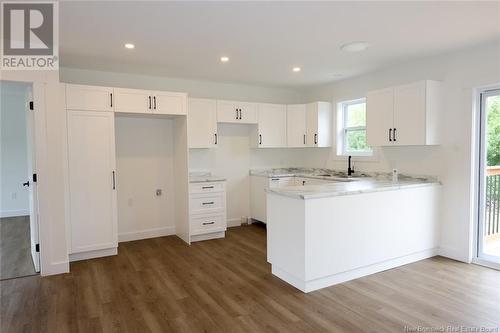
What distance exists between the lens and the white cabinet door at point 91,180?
3.89 meters

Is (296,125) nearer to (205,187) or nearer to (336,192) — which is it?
(205,187)

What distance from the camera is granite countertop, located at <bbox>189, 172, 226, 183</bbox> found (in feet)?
15.7

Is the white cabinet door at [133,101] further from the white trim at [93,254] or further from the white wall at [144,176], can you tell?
the white trim at [93,254]

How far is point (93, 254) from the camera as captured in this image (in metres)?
4.09

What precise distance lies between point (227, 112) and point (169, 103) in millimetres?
1080

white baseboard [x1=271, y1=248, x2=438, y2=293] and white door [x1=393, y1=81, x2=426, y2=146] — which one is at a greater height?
white door [x1=393, y1=81, x2=426, y2=146]

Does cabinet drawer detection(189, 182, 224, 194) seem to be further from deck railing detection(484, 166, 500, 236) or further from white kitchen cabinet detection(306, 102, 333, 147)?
deck railing detection(484, 166, 500, 236)

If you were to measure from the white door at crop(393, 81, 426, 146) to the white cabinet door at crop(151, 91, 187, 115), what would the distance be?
285 centimetres

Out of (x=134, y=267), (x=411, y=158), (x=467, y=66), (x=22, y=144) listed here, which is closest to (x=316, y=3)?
(x=467, y=66)

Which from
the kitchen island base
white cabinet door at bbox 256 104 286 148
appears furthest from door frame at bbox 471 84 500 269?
white cabinet door at bbox 256 104 286 148

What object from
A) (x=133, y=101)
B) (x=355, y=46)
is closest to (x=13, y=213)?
(x=133, y=101)

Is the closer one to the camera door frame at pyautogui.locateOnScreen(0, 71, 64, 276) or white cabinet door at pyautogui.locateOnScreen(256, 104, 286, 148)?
door frame at pyautogui.locateOnScreen(0, 71, 64, 276)

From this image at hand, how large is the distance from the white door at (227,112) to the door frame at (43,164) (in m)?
2.32

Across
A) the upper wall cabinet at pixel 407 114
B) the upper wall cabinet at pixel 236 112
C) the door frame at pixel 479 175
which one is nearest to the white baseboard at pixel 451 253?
the door frame at pixel 479 175
